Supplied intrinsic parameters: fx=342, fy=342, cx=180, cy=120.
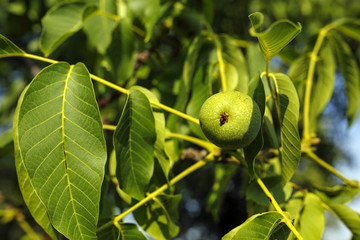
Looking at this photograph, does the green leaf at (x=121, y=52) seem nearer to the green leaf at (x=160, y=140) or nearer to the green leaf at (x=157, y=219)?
the green leaf at (x=160, y=140)

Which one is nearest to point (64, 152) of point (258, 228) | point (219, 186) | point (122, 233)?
point (122, 233)

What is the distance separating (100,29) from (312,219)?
132cm

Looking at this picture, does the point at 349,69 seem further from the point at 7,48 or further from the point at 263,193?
the point at 7,48

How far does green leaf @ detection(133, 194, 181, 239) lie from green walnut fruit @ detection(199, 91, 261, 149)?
1.17 feet

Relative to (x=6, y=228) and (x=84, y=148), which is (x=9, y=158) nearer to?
(x=84, y=148)

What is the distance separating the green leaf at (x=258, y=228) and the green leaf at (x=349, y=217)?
1.65ft

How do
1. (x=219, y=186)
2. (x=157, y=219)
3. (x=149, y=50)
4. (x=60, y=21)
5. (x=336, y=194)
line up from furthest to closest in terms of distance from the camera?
(x=149, y=50)
(x=219, y=186)
(x=60, y=21)
(x=336, y=194)
(x=157, y=219)

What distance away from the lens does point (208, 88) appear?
1335 mm

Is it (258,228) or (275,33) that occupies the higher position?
(275,33)

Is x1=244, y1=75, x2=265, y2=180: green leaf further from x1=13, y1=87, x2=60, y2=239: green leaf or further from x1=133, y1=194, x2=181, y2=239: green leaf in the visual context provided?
x1=13, y1=87, x2=60, y2=239: green leaf

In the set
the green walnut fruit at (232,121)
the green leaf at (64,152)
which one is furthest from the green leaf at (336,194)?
the green leaf at (64,152)

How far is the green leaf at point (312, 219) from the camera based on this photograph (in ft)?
4.04

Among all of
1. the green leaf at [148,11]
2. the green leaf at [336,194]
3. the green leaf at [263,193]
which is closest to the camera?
the green leaf at [263,193]

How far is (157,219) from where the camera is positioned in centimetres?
124
